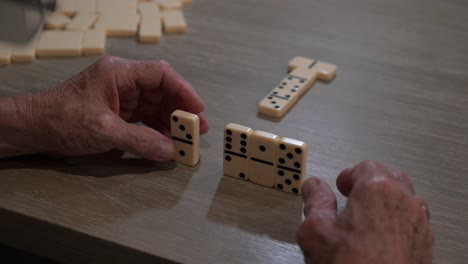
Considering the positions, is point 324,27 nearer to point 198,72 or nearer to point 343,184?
Result: point 198,72

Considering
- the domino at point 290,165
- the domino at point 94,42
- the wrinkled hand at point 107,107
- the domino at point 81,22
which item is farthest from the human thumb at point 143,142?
the domino at point 81,22

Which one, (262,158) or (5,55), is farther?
(5,55)

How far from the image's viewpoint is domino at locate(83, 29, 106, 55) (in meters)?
1.58

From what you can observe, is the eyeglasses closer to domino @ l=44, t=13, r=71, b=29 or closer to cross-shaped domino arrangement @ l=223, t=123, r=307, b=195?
domino @ l=44, t=13, r=71, b=29

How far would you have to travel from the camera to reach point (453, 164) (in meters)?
1.18

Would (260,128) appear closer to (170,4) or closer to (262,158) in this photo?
(262,158)

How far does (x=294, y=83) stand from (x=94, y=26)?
65 centimetres

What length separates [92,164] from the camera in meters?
1.15

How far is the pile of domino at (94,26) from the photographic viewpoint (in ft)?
5.14

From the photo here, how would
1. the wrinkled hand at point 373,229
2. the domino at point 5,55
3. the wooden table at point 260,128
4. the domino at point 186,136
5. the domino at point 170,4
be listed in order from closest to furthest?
1. the wrinkled hand at point 373,229
2. the wooden table at point 260,128
3. the domino at point 186,136
4. the domino at point 5,55
5. the domino at point 170,4

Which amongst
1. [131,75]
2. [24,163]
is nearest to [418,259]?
[131,75]

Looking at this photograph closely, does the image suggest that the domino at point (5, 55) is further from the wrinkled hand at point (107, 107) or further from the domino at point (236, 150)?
the domino at point (236, 150)

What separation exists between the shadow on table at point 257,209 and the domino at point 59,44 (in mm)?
688

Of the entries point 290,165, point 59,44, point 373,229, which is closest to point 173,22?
point 59,44
